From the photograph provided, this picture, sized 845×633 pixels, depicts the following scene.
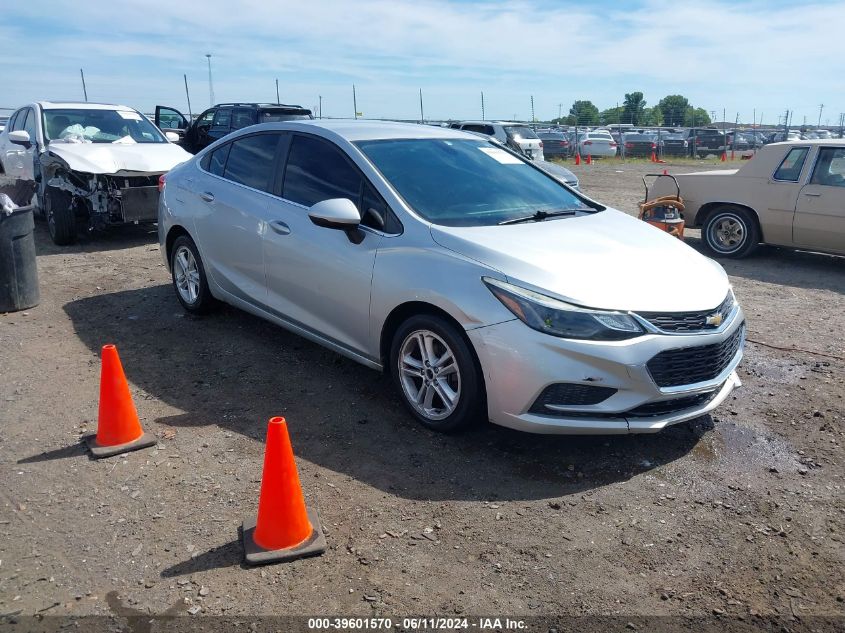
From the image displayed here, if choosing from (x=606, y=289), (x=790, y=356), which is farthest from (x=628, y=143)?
(x=606, y=289)

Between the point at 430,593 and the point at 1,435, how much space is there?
289 centimetres

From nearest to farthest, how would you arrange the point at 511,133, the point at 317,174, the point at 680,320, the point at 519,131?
the point at 680,320 < the point at 317,174 < the point at 511,133 < the point at 519,131

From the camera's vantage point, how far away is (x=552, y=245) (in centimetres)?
416

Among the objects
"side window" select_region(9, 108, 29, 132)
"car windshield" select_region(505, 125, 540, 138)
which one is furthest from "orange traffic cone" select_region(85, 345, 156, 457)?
"car windshield" select_region(505, 125, 540, 138)

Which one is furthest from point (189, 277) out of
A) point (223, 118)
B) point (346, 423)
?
point (223, 118)

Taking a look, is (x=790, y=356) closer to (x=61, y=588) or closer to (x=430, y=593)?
(x=430, y=593)

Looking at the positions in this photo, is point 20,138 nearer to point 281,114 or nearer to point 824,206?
point 281,114

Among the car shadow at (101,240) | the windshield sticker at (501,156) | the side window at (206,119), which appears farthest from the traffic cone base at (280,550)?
the side window at (206,119)

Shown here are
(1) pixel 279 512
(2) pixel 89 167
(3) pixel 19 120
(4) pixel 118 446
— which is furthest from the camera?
(3) pixel 19 120

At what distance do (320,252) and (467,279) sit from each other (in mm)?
1239

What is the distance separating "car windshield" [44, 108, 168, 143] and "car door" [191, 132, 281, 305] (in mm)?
4909

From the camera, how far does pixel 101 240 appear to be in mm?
10086

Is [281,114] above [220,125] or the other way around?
above

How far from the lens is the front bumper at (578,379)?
3652 millimetres
